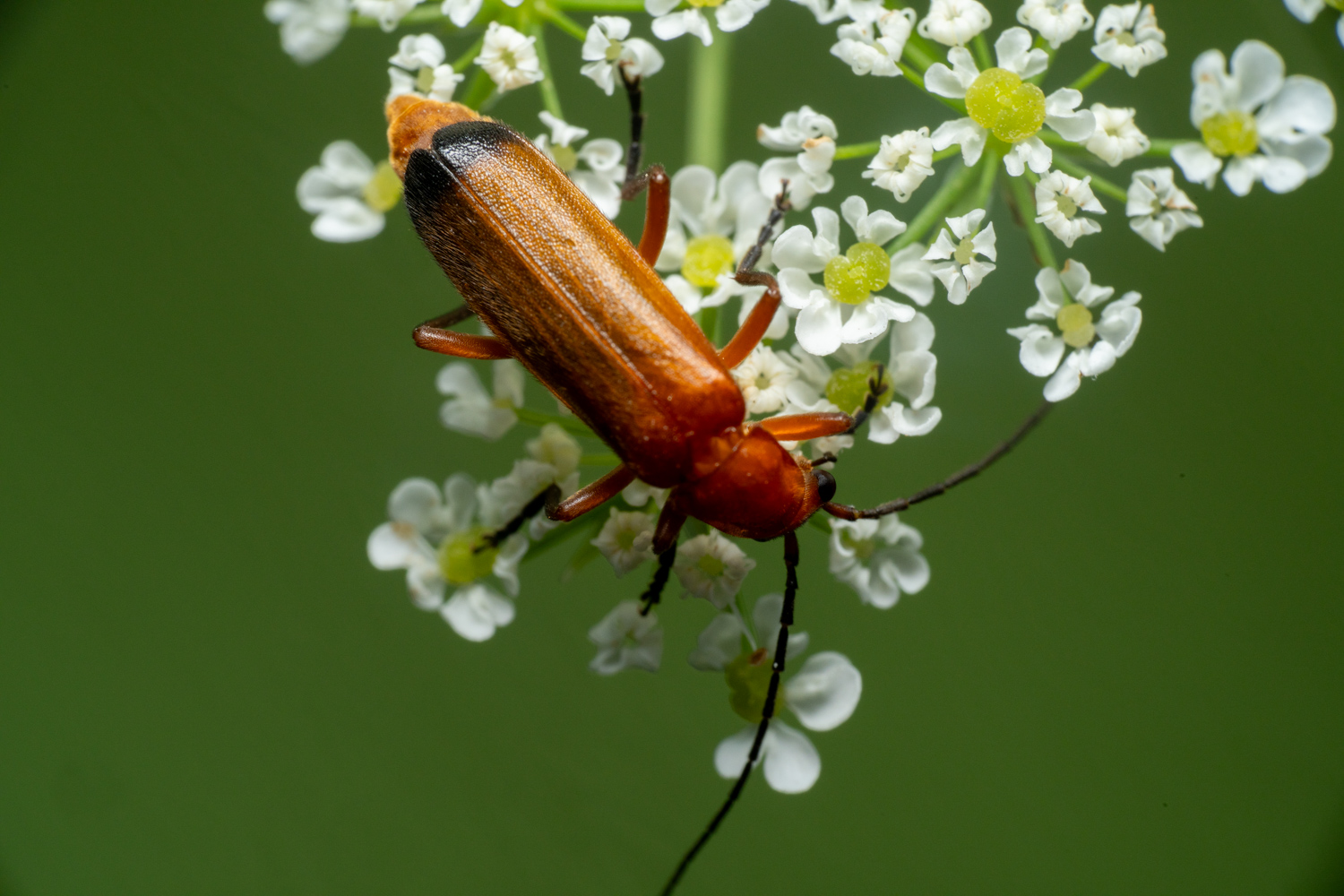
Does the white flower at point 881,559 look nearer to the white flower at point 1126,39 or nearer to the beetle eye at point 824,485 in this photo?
the beetle eye at point 824,485

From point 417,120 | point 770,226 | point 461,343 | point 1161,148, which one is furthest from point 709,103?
point 1161,148

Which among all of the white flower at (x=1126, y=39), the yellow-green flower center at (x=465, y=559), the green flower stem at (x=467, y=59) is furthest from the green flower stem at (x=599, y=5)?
the yellow-green flower center at (x=465, y=559)

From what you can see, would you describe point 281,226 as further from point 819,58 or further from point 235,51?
point 819,58

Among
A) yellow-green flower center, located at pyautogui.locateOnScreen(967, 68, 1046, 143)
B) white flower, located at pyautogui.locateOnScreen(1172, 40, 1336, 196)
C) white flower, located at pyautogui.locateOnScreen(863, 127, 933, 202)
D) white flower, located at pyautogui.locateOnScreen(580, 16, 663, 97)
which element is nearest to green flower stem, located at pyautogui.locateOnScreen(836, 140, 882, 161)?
white flower, located at pyautogui.locateOnScreen(863, 127, 933, 202)

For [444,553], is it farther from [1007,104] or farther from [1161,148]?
[1161,148]

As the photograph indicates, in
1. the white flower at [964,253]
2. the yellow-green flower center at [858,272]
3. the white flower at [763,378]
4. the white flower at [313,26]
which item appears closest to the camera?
the white flower at [964,253]

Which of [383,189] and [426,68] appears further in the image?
[383,189]

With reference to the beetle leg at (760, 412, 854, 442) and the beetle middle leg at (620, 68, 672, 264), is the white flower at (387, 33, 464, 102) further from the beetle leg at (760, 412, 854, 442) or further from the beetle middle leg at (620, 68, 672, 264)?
the beetle leg at (760, 412, 854, 442)
